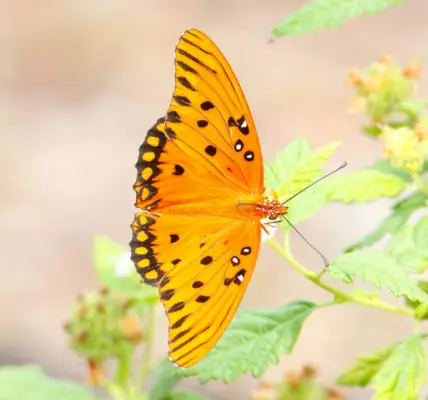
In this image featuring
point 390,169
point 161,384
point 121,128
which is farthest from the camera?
point 121,128

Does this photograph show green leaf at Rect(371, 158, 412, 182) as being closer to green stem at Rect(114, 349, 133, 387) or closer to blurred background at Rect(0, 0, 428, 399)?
green stem at Rect(114, 349, 133, 387)

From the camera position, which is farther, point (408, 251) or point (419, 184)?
point (419, 184)

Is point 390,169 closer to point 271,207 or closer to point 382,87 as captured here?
point 382,87

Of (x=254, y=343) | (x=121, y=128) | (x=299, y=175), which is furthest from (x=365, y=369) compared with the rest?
(x=121, y=128)

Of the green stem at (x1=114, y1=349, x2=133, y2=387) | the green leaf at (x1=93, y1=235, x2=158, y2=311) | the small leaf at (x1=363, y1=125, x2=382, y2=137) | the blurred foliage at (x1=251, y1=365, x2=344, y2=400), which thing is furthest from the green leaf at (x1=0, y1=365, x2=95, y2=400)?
the small leaf at (x1=363, y1=125, x2=382, y2=137)

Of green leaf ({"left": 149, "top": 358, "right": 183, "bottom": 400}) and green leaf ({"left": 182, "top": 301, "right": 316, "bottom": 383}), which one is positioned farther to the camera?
green leaf ({"left": 149, "top": 358, "right": 183, "bottom": 400})

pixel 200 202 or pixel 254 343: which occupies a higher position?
pixel 200 202

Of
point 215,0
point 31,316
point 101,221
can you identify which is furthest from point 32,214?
point 215,0
